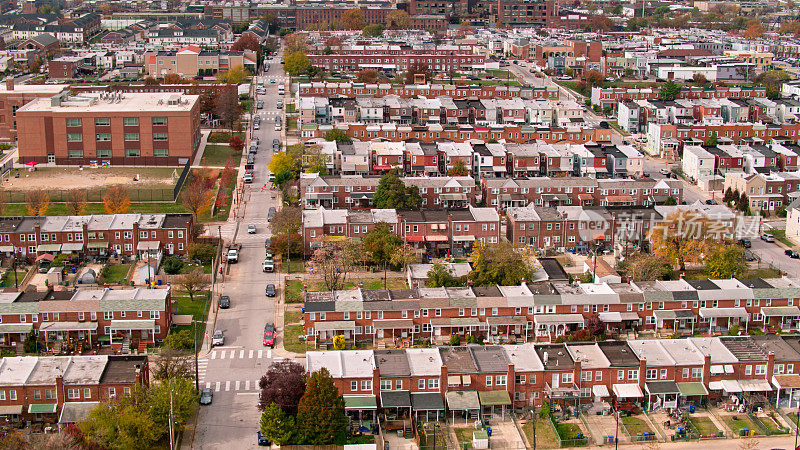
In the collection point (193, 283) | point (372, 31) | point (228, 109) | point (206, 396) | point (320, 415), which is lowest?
point (206, 396)

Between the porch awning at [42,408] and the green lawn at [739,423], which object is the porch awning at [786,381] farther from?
the porch awning at [42,408]

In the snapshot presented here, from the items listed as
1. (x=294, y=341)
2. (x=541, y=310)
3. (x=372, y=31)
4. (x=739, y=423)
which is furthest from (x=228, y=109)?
(x=372, y=31)

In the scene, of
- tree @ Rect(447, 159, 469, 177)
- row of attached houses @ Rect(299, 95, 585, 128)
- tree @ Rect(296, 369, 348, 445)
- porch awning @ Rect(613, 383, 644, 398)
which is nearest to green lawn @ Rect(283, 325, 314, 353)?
tree @ Rect(296, 369, 348, 445)

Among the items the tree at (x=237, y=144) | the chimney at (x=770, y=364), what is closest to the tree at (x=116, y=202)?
the tree at (x=237, y=144)

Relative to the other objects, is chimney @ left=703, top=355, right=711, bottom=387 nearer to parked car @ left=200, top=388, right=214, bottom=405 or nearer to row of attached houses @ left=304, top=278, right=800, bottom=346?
row of attached houses @ left=304, top=278, right=800, bottom=346

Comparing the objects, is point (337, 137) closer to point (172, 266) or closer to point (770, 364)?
point (172, 266)

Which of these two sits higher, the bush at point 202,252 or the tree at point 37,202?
the tree at point 37,202

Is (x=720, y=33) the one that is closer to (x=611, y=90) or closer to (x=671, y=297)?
(x=611, y=90)

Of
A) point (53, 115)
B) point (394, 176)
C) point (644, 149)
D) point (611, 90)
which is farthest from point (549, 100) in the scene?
point (53, 115)
